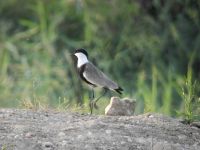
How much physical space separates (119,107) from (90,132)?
70 centimetres

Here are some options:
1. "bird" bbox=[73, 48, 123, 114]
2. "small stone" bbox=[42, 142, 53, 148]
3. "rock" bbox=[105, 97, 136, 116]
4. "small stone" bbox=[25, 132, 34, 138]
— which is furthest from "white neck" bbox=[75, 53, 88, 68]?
"small stone" bbox=[42, 142, 53, 148]

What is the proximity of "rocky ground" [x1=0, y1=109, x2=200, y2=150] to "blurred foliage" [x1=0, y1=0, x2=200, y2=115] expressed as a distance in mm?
5174

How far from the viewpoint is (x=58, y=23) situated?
1561 cm

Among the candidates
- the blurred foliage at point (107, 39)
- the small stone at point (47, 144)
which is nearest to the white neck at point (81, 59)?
the small stone at point (47, 144)

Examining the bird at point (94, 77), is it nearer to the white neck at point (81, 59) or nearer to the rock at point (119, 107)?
the white neck at point (81, 59)

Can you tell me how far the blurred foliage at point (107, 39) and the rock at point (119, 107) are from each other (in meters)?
4.92

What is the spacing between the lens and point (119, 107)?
8453 millimetres

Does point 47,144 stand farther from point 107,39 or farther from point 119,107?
point 107,39

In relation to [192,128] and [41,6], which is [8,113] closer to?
[192,128]

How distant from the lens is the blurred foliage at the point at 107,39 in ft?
46.9

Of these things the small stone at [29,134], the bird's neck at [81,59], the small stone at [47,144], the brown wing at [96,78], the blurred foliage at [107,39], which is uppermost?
the blurred foliage at [107,39]

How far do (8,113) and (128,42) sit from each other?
7276mm

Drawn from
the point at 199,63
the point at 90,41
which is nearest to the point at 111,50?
the point at 90,41

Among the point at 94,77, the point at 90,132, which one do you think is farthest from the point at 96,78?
the point at 90,132
